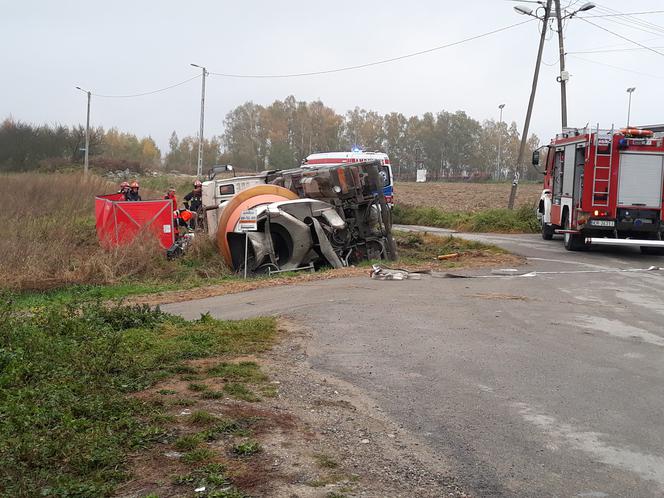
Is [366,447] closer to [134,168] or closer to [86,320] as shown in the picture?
[86,320]

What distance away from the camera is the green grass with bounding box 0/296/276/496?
4266 mm

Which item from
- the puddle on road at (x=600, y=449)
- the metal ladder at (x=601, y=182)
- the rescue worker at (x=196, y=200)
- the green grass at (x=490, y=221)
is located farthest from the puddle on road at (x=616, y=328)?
the green grass at (x=490, y=221)

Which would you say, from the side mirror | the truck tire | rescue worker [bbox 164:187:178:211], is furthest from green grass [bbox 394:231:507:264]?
rescue worker [bbox 164:187:178:211]

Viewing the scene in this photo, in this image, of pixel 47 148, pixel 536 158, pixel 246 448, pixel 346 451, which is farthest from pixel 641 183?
pixel 47 148

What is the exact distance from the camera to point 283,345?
8203 mm

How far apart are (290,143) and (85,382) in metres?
78.9

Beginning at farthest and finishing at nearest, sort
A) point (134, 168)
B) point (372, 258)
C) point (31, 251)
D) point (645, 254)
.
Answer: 1. point (134, 168)
2. point (645, 254)
3. point (372, 258)
4. point (31, 251)

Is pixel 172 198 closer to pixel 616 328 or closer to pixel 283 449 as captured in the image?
pixel 616 328

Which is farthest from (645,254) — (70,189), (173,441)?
(70,189)

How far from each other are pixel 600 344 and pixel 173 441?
5.67 m

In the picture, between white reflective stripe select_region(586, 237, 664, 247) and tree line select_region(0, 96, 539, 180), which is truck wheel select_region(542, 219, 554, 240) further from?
tree line select_region(0, 96, 539, 180)

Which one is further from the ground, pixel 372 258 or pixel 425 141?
pixel 425 141

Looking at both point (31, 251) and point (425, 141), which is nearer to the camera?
point (31, 251)

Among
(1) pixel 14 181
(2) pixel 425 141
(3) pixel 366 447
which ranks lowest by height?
(3) pixel 366 447
